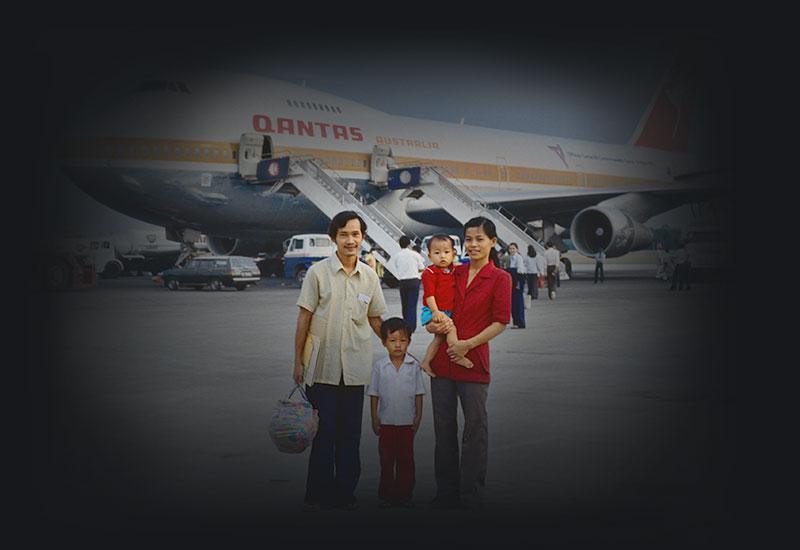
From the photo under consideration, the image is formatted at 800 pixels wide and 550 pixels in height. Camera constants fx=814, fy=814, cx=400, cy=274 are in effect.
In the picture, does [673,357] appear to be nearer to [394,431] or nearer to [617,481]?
[617,481]

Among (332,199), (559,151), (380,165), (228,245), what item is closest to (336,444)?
(332,199)

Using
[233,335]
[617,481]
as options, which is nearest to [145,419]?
[617,481]

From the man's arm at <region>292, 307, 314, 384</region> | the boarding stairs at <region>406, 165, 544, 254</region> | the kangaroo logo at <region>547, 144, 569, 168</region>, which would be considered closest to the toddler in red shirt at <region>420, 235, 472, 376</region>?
the man's arm at <region>292, 307, 314, 384</region>

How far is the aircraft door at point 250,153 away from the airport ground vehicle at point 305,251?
3047 mm

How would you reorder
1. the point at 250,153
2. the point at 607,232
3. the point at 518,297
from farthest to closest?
the point at 607,232 < the point at 250,153 < the point at 518,297

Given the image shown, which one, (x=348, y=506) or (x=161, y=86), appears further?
(x=161, y=86)

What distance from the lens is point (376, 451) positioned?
180 inches

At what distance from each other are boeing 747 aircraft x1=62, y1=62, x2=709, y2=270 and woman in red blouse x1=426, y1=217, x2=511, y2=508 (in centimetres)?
1532

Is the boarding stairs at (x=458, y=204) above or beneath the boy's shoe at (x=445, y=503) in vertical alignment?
above

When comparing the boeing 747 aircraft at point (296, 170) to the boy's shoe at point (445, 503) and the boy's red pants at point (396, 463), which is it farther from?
the boy's shoe at point (445, 503)

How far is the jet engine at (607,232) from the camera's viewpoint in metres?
21.0

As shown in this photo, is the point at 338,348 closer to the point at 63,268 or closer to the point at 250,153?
the point at 250,153

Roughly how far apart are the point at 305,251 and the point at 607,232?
26.5 ft

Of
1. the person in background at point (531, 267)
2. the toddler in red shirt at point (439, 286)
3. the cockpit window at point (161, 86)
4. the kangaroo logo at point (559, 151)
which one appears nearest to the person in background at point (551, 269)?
the person in background at point (531, 267)
